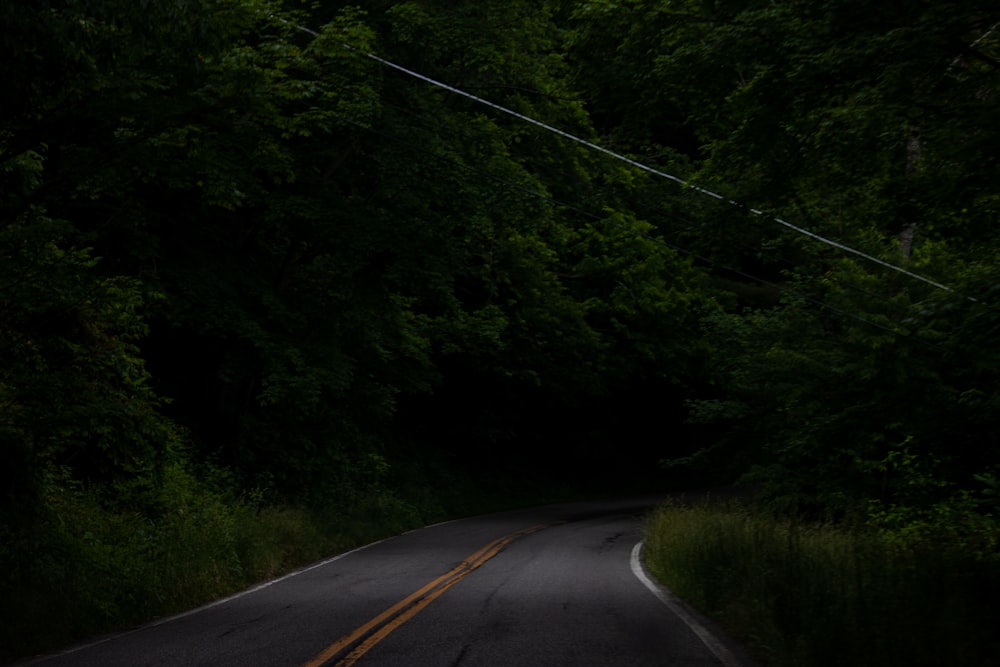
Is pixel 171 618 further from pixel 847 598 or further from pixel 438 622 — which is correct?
pixel 847 598

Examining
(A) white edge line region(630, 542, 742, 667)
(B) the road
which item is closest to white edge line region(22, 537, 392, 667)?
(B) the road

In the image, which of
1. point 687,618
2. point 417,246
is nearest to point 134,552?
point 687,618

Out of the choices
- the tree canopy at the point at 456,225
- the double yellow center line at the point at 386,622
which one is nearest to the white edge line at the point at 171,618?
the double yellow center line at the point at 386,622

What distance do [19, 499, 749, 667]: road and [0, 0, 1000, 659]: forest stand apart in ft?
3.86

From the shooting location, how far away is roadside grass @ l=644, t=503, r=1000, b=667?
6199mm

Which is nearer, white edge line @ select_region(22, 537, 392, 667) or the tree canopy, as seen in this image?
white edge line @ select_region(22, 537, 392, 667)

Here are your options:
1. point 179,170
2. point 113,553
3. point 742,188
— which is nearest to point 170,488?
point 113,553

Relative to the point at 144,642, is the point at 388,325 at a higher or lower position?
higher

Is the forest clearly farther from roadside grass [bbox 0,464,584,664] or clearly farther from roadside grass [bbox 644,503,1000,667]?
roadside grass [bbox 644,503,1000,667]

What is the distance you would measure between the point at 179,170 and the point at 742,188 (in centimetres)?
726

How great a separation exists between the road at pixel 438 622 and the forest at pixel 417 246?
1.18 meters

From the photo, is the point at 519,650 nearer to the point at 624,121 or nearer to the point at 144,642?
the point at 144,642

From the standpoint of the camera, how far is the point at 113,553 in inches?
431

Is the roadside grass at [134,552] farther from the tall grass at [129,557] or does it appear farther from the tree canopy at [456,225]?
the tree canopy at [456,225]
